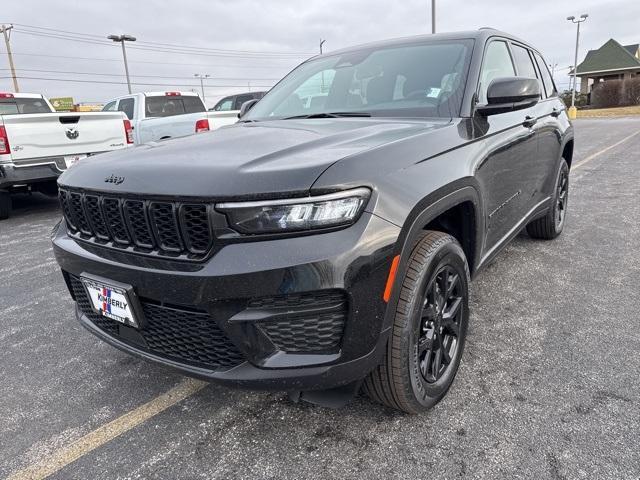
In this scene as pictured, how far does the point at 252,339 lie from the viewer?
1725mm

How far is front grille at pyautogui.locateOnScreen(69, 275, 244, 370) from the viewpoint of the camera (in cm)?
181

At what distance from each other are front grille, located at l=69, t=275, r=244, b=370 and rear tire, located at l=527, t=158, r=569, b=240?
141 inches

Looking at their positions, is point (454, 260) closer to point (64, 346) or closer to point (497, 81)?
point (497, 81)

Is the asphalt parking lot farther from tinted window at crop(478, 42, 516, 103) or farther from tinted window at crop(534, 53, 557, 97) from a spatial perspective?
tinted window at crop(534, 53, 557, 97)

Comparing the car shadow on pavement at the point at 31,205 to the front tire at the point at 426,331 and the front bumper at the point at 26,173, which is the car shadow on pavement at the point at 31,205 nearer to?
the front bumper at the point at 26,173

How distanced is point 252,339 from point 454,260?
1.06m

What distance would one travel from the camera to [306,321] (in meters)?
1.71

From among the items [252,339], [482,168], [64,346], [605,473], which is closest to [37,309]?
[64,346]

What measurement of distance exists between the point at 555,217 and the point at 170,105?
909 cm

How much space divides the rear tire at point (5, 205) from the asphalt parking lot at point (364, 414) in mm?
4358

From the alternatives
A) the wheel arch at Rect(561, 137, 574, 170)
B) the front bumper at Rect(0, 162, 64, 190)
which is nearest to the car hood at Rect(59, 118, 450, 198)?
the wheel arch at Rect(561, 137, 574, 170)

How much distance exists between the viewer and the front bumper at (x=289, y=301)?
1.65 metres

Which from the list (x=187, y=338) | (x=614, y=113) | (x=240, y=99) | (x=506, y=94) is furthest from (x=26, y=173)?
(x=614, y=113)

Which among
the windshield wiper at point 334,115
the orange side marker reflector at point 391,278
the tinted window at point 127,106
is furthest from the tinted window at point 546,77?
the tinted window at point 127,106
